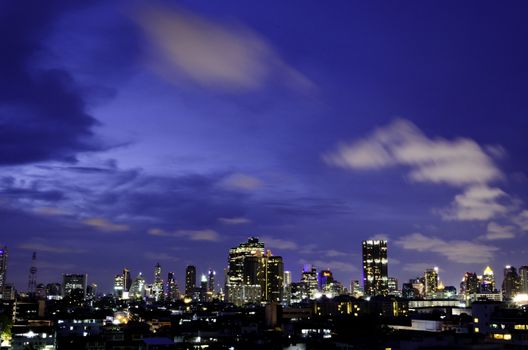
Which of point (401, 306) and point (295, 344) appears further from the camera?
point (401, 306)

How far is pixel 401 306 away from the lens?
14825 cm

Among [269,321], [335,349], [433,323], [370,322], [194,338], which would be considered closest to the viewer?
[335,349]

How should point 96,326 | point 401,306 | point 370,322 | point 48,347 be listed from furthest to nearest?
point 401,306
point 370,322
point 96,326
point 48,347

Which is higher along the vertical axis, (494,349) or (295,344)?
(494,349)

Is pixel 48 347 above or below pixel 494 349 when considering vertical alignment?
below

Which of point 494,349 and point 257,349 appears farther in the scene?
point 257,349

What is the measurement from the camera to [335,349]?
59.2m

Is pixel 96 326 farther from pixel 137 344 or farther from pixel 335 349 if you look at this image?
pixel 335 349

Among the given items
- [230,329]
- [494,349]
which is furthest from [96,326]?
[494,349]

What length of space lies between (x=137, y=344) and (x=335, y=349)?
23.7 meters

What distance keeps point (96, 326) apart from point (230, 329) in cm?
2033

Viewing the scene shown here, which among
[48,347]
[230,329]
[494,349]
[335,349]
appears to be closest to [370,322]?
[230,329]

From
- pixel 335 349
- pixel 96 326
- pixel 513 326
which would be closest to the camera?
pixel 335 349

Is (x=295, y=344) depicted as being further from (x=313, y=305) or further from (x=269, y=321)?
(x=313, y=305)
